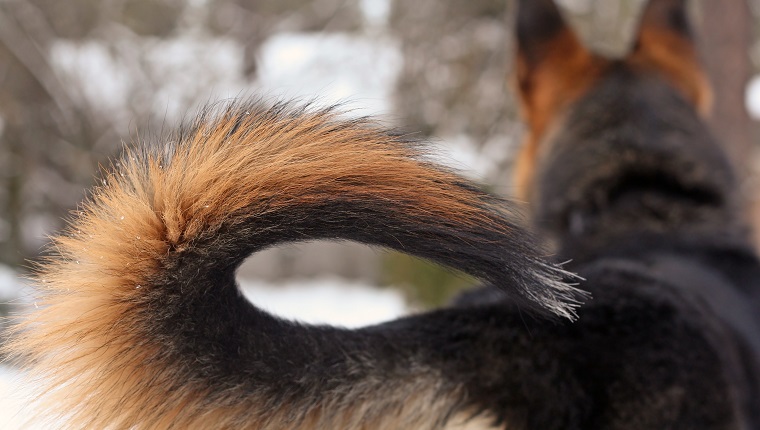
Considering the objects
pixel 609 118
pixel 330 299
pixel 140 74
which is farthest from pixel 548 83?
pixel 330 299

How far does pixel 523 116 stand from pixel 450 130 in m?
3.93

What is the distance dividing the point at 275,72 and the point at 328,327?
18.6 feet

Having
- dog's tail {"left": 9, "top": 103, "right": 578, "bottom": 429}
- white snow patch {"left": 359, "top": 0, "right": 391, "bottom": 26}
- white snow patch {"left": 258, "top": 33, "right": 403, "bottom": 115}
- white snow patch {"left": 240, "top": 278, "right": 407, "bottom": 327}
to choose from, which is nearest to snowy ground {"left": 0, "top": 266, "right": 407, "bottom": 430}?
white snow patch {"left": 240, "top": 278, "right": 407, "bottom": 327}

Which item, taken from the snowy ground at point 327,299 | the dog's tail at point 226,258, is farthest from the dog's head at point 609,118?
the snowy ground at point 327,299

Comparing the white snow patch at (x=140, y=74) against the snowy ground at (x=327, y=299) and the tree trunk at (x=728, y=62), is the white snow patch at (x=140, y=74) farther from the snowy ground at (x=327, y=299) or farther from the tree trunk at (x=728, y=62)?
the tree trunk at (x=728, y=62)

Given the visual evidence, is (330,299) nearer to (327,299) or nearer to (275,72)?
(327,299)

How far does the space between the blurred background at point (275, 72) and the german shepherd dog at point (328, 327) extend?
3.60 meters

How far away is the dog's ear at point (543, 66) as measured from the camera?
3.16m

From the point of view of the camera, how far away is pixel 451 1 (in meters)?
7.04

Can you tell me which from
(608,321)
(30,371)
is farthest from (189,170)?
(608,321)

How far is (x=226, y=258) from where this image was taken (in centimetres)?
134

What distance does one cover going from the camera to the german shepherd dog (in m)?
1.30

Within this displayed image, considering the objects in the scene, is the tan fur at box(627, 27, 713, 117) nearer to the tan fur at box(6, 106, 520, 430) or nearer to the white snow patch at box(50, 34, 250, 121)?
the tan fur at box(6, 106, 520, 430)

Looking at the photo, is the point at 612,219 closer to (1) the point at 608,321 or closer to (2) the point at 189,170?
(1) the point at 608,321
